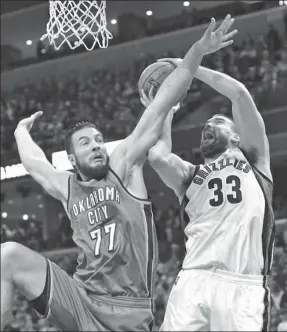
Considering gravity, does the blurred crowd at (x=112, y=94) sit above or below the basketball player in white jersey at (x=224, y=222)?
above

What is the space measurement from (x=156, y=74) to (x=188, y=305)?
70.7 inches

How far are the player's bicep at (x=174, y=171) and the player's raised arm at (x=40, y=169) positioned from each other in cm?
78

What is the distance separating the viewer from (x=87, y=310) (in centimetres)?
445

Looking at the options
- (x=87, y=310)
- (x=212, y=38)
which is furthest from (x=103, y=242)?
(x=212, y=38)

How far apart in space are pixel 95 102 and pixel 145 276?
1225 centimetres

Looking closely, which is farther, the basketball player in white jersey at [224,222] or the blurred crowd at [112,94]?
the blurred crowd at [112,94]

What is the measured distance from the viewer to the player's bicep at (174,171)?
→ 5.46 meters

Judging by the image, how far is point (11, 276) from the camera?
13.8 feet

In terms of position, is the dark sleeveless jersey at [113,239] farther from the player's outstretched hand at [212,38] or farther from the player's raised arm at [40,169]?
the player's outstretched hand at [212,38]

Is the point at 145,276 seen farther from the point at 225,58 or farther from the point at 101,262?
the point at 225,58

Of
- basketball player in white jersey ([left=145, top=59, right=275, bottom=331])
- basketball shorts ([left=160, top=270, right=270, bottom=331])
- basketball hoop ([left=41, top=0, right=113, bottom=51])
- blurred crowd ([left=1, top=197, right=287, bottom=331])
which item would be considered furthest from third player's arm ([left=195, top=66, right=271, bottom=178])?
blurred crowd ([left=1, top=197, right=287, bottom=331])

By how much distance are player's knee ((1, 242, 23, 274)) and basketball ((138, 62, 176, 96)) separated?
1.84 m

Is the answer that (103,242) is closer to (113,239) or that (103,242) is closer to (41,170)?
(113,239)

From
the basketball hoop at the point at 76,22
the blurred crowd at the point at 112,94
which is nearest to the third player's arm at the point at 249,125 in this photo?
the basketball hoop at the point at 76,22
